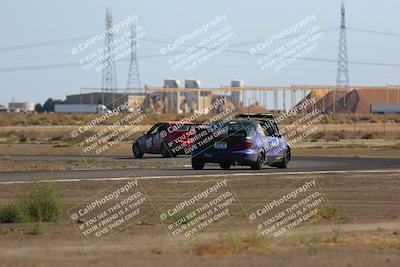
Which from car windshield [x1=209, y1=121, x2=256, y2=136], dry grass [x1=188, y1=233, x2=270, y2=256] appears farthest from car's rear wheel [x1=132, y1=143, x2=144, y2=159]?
dry grass [x1=188, y1=233, x2=270, y2=256]

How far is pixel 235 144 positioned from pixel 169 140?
11.4 m

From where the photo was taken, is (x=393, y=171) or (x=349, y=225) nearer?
(x=349, y=225)

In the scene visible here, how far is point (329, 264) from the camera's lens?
12.0 metres

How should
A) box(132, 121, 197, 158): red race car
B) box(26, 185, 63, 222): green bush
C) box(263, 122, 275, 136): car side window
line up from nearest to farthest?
box(26, 185, 63, 222): green bush → box(263, 122, 275, 136): car side window → box(132, 121, 197, 158): red race car

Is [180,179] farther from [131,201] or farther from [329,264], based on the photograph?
[329,264]

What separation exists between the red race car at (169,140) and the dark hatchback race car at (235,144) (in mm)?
9085

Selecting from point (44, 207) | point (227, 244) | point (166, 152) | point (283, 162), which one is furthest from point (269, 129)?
point (227, 244)

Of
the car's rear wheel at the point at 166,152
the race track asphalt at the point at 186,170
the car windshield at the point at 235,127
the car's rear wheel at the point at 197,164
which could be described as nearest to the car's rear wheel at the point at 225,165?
the race track asphalt at the point at 186,170

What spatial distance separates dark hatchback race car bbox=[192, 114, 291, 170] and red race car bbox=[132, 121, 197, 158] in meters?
9.09

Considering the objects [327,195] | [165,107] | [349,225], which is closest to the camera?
[349,225]

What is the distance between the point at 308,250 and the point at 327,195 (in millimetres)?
9170

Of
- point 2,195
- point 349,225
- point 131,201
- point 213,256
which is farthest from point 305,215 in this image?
point 2,195

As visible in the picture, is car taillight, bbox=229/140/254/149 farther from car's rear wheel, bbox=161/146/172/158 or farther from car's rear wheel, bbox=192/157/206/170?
car's rear wheel, bbox=161/146/172/158

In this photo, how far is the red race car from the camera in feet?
132
